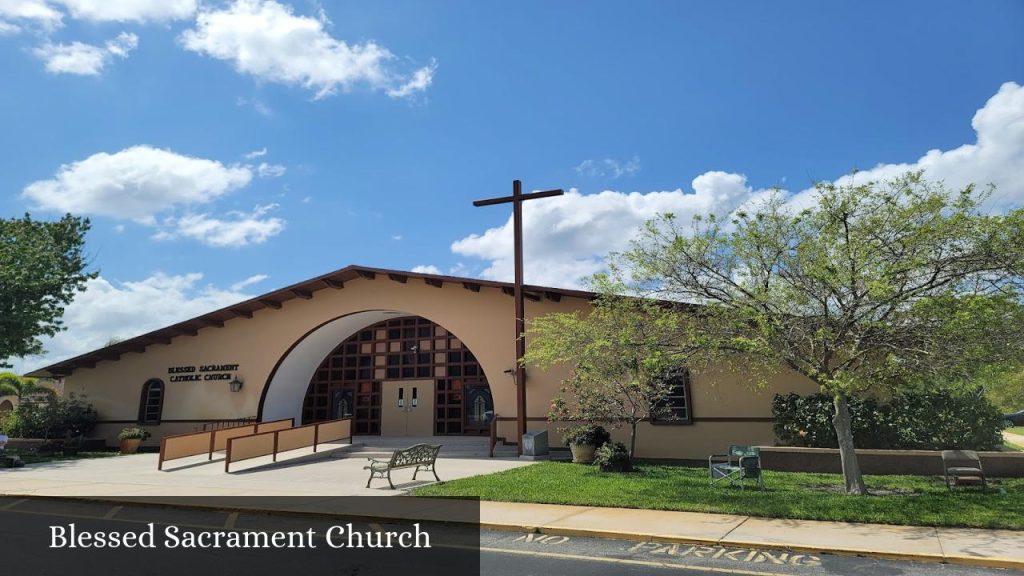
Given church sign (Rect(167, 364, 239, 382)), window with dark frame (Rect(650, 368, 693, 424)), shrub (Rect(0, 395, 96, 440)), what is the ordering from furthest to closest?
1. church sign (Rect(167, 364, 239, 382))
2. shrub (Rect(0, 395, 96, 440))
3. window with dark frame (Rect(650, 368, 693, 424))

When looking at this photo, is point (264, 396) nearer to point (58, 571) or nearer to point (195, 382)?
point (195, 382)

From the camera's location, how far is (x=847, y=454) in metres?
9.66

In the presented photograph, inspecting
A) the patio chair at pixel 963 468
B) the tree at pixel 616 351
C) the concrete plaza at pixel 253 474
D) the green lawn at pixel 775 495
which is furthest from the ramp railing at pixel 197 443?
the patio chair at pixel 963 468

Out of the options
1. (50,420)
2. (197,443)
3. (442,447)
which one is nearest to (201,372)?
(50,420)

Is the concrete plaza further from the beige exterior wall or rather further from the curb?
the beige exterior wall

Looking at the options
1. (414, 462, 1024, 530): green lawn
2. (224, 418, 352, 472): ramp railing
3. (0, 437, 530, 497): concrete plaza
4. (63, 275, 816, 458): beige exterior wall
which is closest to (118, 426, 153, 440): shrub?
(63, 275, 816, 458): beige exterior wall

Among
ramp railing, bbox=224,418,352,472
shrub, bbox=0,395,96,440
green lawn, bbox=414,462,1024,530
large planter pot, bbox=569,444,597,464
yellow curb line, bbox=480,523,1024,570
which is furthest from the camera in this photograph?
shrub, bbox=0,395,96,440

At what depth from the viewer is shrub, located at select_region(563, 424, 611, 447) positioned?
14406 millimetres

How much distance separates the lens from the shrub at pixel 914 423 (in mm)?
12000

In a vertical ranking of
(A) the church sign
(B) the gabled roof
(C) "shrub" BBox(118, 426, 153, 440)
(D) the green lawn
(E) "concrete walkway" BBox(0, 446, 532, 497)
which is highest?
(B) the gabled roof

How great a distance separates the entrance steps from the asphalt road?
8576 millimetres

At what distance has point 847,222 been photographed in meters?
9.45

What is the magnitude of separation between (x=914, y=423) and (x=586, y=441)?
710 centimetres

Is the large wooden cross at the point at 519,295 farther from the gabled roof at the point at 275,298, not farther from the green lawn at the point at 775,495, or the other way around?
the green lawn at the point at 775,495
